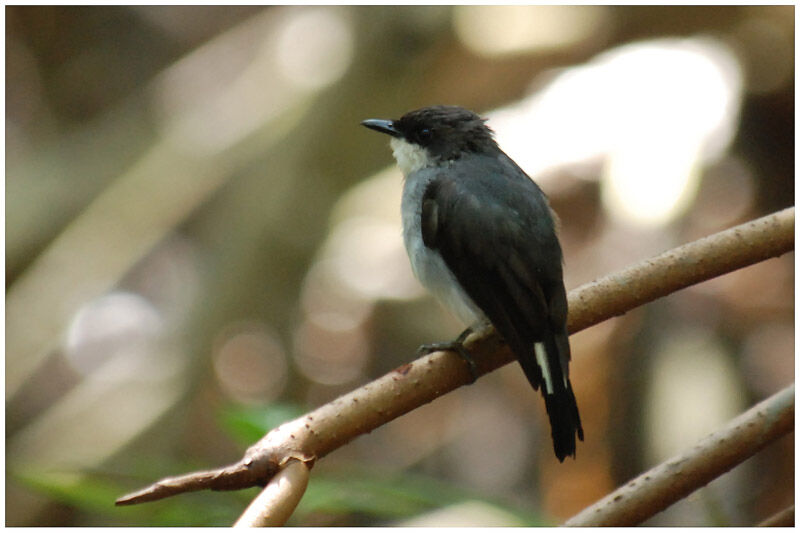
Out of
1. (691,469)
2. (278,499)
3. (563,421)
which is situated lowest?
(691,469)

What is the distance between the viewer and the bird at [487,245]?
2744mm

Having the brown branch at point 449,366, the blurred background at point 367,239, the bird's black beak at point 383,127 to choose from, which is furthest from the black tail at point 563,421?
the blurred background at point 367,239

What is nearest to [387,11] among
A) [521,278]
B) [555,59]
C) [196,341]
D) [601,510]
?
[555,59]

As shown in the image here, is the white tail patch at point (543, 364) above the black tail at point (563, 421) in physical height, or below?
above

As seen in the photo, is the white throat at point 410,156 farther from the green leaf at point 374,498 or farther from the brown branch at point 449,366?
the green leaf at point 374,498

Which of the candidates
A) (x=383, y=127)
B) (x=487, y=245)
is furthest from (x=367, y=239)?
(x=487, y=245)

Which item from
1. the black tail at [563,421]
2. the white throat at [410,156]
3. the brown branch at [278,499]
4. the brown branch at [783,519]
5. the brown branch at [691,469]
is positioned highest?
the white throat at [410,156]

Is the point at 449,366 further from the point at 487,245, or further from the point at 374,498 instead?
the point at 487,245

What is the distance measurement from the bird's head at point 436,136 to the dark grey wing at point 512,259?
16 cm

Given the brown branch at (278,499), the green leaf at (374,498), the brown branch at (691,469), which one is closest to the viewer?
the brown branch at (278,499)

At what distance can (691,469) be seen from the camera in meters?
2.18

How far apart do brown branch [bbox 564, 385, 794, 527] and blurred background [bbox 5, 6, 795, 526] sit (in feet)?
7.64

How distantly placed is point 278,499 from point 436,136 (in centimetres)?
206

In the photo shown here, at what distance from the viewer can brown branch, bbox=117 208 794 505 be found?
198 cm
